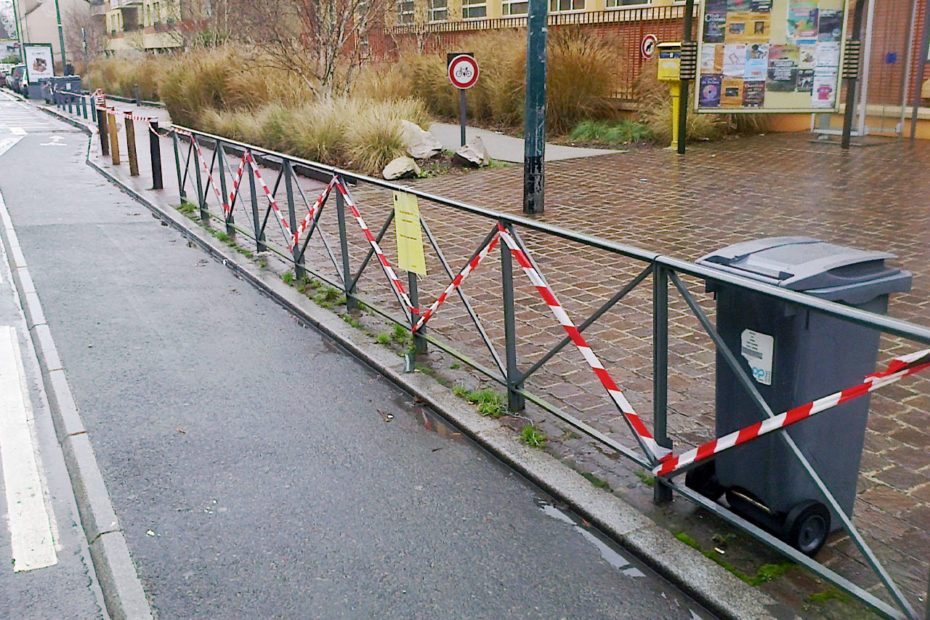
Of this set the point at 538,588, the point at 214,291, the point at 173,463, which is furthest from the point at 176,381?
the point at 538,588

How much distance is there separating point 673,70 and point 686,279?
28.6ft

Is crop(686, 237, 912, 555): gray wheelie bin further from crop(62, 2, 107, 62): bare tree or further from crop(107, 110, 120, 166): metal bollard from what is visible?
crop(62, 2, 107, 62): bare tree

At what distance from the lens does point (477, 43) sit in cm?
2220

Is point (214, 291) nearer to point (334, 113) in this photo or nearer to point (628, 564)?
point (628, 564)

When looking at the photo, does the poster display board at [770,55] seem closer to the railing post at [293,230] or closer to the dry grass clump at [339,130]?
the dry grass clump at [339,130]

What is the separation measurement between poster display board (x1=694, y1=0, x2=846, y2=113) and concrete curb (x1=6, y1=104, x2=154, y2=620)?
1122 centimetres

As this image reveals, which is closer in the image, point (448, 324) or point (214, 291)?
point (448, 324)

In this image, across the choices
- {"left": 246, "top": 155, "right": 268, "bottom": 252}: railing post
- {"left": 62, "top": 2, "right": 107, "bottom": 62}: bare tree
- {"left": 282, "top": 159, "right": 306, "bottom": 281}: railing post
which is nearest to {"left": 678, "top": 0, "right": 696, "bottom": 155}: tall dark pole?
{"left": 246, "top": 155, "right": 268, "bottom": 252}: railing post

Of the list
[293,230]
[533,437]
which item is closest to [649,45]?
[293,230]

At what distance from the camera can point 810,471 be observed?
3.33m

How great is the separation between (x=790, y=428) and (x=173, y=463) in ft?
10.6

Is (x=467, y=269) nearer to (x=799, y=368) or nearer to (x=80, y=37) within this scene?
(x=799, y=368)

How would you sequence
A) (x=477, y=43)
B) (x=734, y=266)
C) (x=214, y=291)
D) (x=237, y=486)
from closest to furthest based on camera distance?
(x=734, y=266) < (x=237, y=486) < (x=214, y=291) < (x=477, y=43)

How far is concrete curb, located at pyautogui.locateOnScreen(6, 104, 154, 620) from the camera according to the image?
3.76 metres
